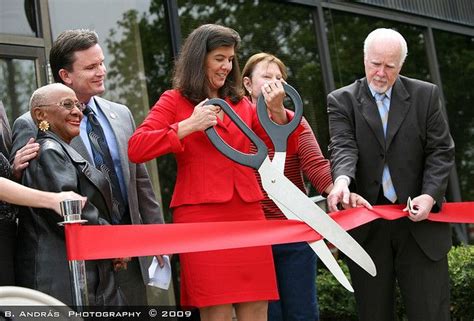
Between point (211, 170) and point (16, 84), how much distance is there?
2503 millimetres

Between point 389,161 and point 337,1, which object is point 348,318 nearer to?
point 389,161

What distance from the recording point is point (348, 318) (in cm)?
650

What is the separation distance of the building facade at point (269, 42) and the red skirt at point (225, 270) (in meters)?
2.52

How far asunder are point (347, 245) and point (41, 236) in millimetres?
1279

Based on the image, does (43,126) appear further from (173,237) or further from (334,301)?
(334,301)

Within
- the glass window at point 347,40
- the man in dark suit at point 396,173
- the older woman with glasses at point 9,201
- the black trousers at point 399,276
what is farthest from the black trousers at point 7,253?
the glass window at point 347,40

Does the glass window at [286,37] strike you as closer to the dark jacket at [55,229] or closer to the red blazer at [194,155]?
the red blazer at [194,155]

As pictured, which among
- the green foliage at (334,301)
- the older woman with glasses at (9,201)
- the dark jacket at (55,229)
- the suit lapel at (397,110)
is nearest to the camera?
the older woman with glasses at (9,201)

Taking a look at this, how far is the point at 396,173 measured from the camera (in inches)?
184

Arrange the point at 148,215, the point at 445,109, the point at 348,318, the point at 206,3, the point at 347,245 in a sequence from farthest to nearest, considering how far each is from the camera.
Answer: the point at 445,109
the point at 206,3
the point at 348,318
the point at 148,215
the point at 347,245

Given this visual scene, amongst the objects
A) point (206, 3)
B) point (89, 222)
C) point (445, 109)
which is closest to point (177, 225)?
point (89, 222)

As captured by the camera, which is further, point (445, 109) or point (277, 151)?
point (445, 109)

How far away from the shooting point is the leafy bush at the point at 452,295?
615 centimetres

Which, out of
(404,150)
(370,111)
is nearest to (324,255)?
(404,150)
